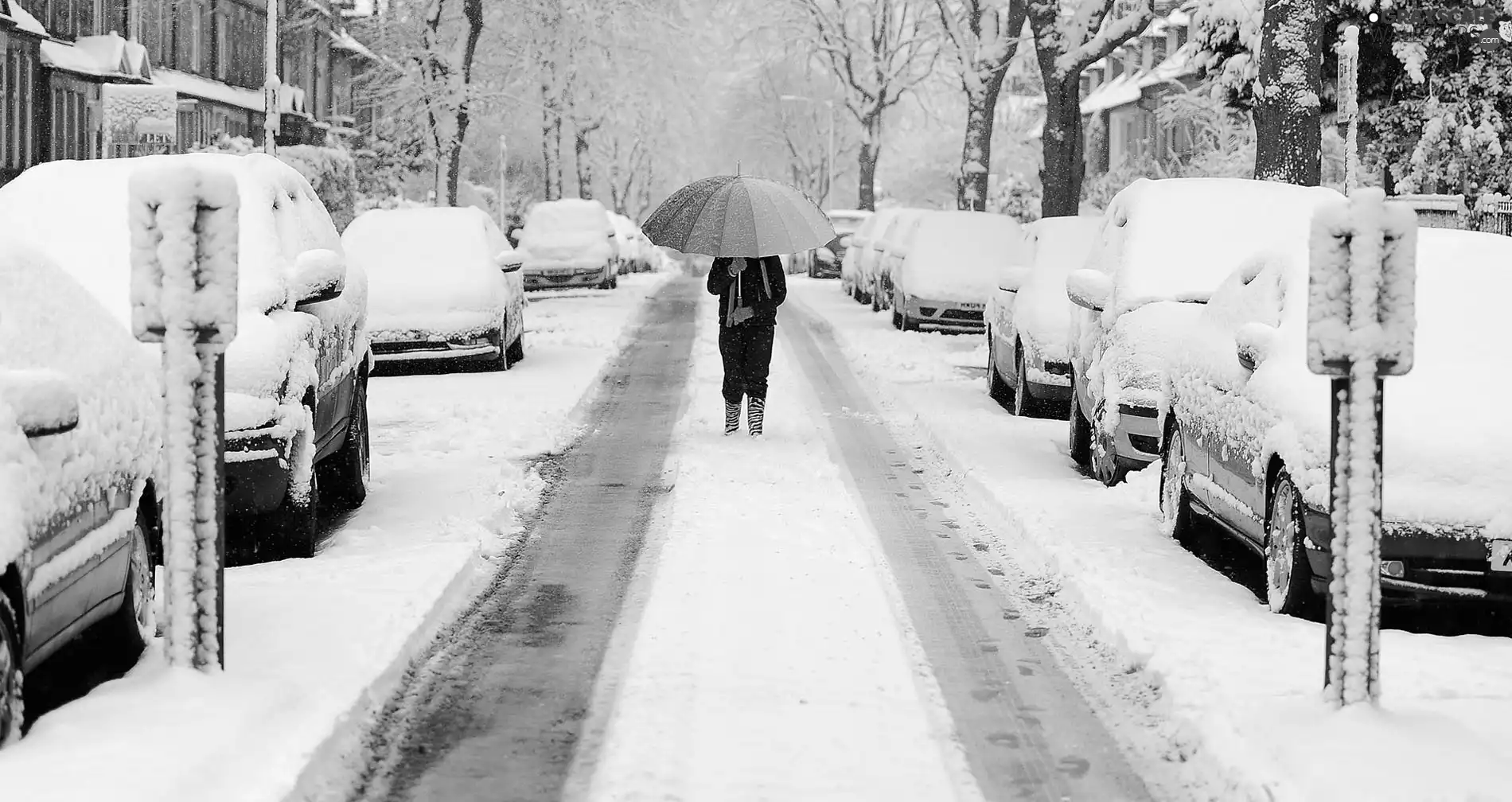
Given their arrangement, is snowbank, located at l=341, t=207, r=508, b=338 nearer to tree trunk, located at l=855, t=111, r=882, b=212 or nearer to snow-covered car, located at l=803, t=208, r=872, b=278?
snow-covered car, located at l=803, t=208, r=872, b=278

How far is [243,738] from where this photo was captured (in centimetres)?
538

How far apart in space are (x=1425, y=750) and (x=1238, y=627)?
188 cm

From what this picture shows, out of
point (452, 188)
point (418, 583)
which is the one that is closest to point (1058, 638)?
point (418, 583)

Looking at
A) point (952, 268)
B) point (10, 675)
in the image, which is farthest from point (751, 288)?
point (952, 268)

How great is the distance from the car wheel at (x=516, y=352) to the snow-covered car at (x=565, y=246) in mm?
15968

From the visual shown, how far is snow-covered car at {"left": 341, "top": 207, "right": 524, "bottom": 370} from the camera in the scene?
753 inches

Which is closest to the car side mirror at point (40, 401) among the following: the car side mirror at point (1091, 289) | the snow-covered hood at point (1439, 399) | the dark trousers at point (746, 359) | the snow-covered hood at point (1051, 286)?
the snow-covered hood at point (1439, 399)

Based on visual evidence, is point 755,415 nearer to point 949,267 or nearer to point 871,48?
point 949,267

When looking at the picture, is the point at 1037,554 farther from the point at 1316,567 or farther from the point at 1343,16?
the point at 1343,16

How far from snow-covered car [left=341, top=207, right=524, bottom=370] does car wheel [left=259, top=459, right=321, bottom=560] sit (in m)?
9.95

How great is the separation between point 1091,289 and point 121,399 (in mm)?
6808

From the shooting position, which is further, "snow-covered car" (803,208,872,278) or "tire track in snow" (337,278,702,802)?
"snow-covered car" (803,208,872,278)

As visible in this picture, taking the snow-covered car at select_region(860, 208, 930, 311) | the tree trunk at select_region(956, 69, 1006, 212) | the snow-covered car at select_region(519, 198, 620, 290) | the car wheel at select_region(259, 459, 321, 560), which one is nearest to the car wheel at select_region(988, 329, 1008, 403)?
the car wheel at select_region(259, 459, 321, 560)

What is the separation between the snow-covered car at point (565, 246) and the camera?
3797cm
